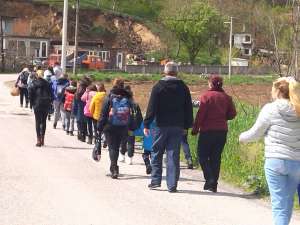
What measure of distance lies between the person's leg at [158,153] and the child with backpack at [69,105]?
786 centimetres

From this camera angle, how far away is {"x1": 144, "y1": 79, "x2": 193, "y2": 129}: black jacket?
440 inches

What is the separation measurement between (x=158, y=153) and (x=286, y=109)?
4133mm

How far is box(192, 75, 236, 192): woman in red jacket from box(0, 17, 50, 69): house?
6640 centimetres

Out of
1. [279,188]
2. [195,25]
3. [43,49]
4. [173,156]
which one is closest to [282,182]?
[279,188]

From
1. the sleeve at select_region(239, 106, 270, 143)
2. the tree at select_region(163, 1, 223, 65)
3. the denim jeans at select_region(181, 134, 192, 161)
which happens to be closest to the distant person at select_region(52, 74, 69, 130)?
the denim jeans at select_region(181, 134, 192, 161)

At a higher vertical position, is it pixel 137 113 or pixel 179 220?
pixel 137 113

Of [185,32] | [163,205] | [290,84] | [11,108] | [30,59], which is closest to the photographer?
[290,84]

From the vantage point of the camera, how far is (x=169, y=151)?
37.2 feet

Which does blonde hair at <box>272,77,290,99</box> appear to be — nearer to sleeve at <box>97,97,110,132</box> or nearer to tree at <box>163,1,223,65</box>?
sleeve at <box>97,97,110,132</box>

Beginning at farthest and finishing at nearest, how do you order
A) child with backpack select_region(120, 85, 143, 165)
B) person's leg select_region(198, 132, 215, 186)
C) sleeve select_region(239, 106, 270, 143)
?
child with backpack select_region(120, 85, 143, 165), person's leg select_region(198, 132, 215, 186), sleeve select_region(239, 106, 270, 143)

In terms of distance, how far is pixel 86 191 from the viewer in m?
11.0

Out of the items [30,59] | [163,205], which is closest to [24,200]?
[163,205]

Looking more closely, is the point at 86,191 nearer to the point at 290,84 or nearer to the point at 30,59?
the point at 290,84

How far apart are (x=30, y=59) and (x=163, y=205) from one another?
72095mm
